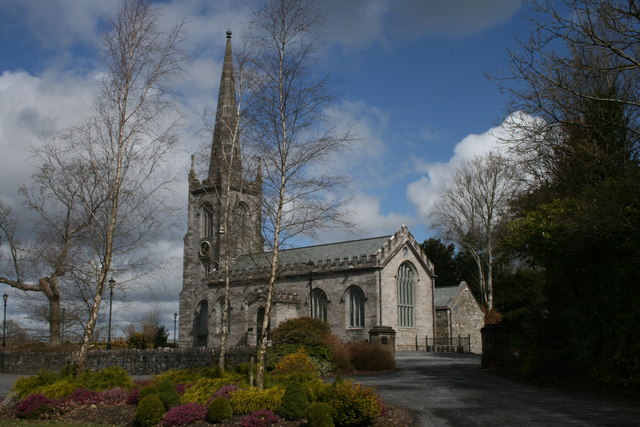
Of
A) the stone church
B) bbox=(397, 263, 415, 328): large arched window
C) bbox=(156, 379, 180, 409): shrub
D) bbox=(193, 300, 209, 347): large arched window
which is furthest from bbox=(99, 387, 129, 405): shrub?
bbox=(193, 300, 209, 347): large arched window

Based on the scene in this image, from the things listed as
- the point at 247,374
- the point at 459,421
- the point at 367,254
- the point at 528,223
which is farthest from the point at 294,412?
the point at 367,254

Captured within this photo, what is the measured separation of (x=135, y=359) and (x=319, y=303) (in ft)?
62.5

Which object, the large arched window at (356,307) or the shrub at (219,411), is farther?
the large arched window at (356,307)

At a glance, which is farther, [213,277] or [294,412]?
[213,277]

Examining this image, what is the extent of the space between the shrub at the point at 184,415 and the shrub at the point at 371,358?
1282cm

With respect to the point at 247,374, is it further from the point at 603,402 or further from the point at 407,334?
the point at 407,334

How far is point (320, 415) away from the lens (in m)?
11.4

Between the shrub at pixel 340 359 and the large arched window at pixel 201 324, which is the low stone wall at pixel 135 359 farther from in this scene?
the large arched window at pixel 201 324

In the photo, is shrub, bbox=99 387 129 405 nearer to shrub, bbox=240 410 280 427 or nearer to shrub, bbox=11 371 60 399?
shrub, bbox=11 371 60 399

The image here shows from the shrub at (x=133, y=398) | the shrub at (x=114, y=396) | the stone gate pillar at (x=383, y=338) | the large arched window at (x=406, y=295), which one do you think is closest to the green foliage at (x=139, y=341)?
the large arched window at (x=406, y=295)

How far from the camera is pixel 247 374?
55.4 feet

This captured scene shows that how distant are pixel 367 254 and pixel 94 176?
2800 centimetres

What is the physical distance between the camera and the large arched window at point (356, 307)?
42.0m

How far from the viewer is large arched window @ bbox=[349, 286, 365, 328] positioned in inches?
1655
